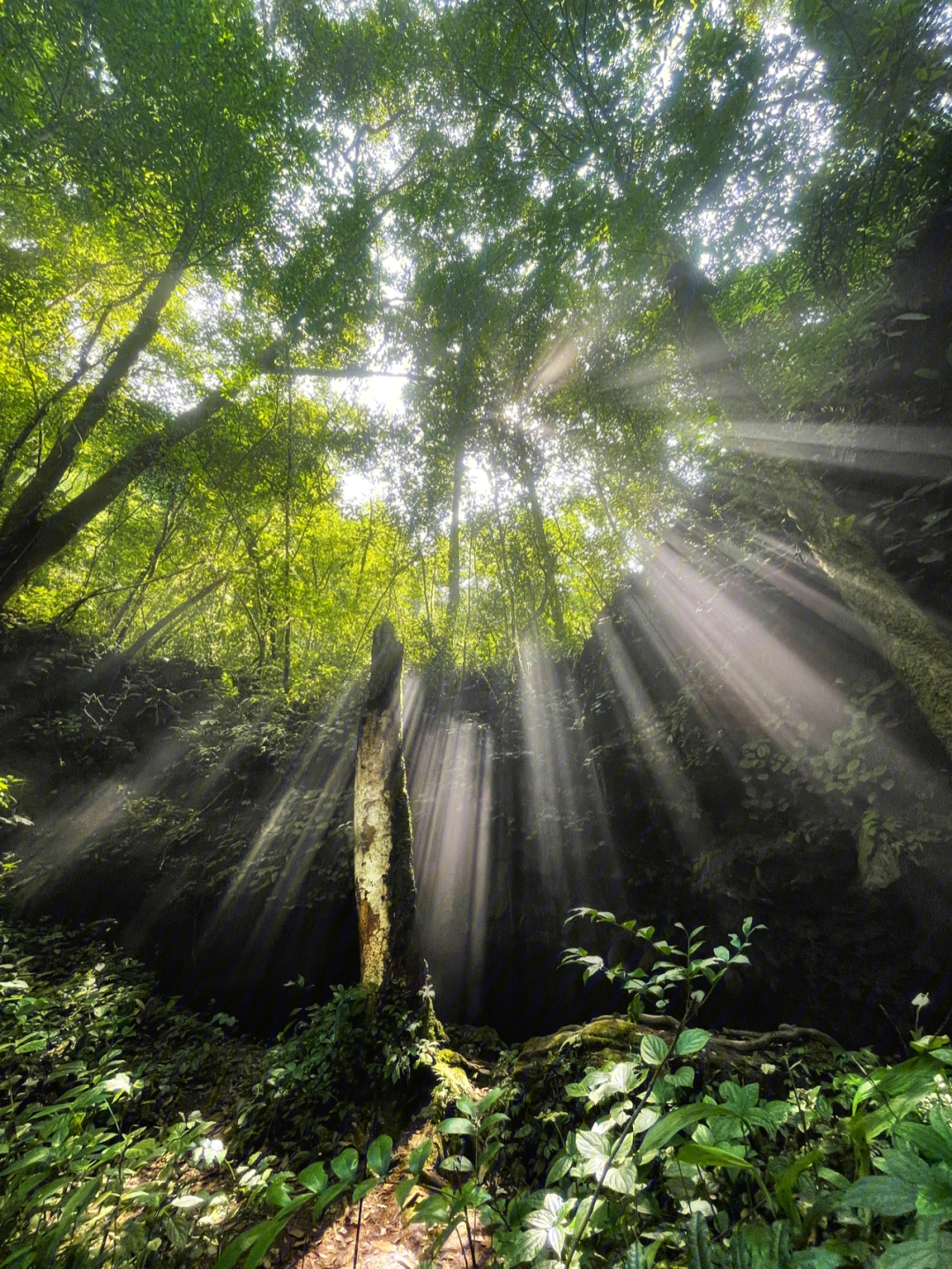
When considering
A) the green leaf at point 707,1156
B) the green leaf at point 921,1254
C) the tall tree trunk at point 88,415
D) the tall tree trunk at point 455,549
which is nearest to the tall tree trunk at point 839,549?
the green leaf at point 921,1254

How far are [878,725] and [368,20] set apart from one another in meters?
9.43

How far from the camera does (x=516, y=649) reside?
26.9 feet

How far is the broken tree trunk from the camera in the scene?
324 cm

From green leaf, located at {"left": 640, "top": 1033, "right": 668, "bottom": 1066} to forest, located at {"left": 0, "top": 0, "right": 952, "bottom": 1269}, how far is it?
1 centimetres

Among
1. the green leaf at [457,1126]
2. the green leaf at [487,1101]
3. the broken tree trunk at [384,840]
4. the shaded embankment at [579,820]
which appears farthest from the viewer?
the broken tree trunk at [384,840]

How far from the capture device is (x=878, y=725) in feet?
10.5

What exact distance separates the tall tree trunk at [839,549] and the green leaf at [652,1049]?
8.87 feet

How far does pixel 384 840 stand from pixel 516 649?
195 inches

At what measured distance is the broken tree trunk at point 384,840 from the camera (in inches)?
127

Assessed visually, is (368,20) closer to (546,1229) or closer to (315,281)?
(315,281)

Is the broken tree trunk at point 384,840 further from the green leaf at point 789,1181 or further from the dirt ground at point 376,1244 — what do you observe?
the green leaf at point 789,1181

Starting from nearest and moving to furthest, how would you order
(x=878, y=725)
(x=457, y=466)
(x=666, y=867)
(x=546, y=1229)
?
1. (x=546, y=1229)
2. (x=878, y=725)
3. (x=666, y=867)
4. (x=457, y=466)

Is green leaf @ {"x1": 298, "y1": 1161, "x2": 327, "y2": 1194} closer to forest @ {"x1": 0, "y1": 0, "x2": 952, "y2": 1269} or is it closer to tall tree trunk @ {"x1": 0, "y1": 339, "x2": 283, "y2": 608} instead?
forest @ {"x1": 0, "y1": 0, "x2": 952, "y2": 1269}

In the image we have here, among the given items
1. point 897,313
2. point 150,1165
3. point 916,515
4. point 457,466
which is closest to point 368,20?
point 457,466
